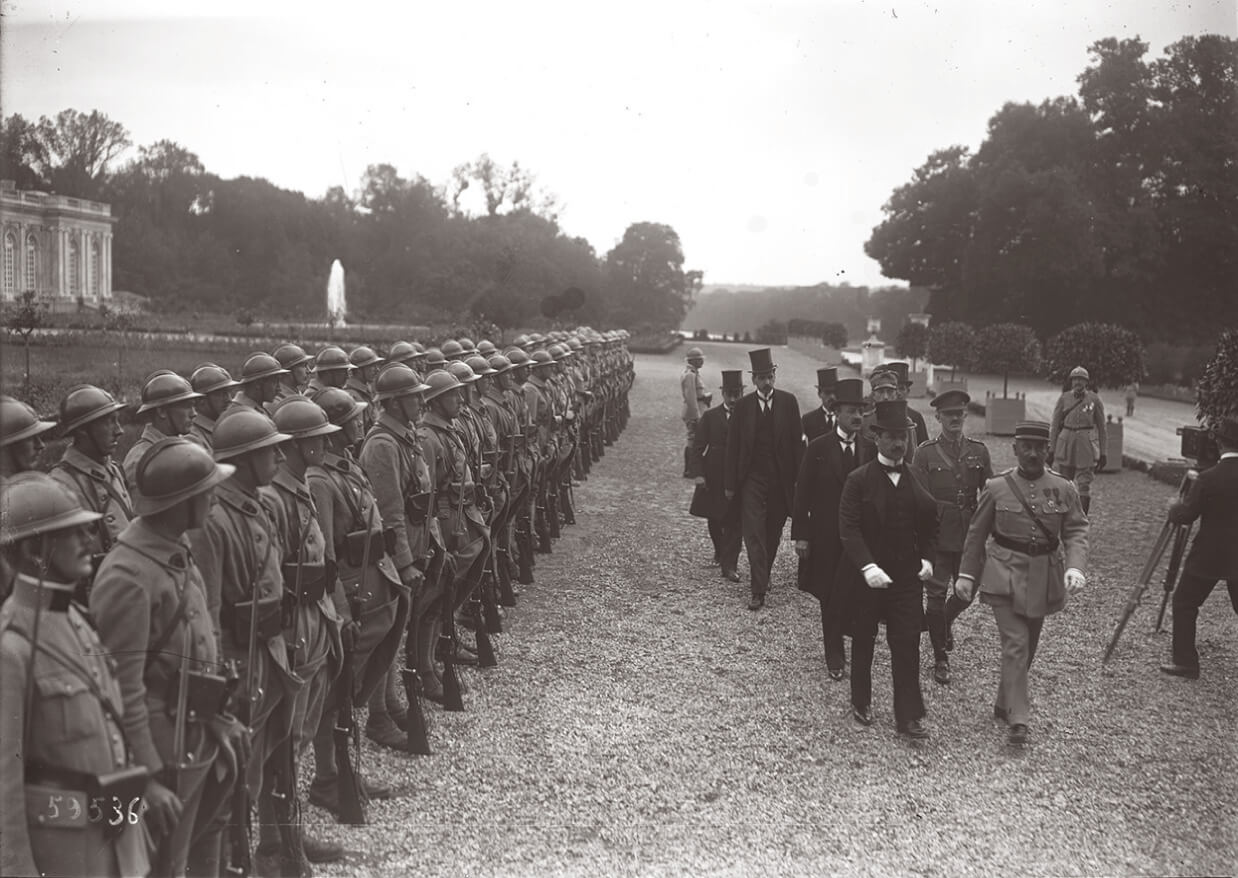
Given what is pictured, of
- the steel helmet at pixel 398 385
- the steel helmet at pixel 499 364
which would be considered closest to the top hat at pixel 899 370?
the steel helmet at pixel 499 364

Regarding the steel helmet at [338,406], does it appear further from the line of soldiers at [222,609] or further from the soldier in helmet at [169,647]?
the soldier in helmet at [169,647]

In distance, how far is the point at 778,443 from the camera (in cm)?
1076

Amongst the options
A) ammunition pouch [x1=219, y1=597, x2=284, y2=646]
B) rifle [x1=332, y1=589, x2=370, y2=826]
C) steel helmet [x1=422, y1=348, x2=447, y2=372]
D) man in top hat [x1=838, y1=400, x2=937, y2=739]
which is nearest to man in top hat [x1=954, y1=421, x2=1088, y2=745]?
man in top hat [x1=838, y1=400, x2=937, y2=739]

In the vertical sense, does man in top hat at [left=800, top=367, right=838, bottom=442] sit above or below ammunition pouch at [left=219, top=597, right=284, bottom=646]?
above

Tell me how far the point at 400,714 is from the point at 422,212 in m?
69.3

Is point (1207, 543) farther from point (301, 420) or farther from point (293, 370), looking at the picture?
point (293, 370)

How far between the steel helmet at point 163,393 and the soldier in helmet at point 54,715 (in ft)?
12.6

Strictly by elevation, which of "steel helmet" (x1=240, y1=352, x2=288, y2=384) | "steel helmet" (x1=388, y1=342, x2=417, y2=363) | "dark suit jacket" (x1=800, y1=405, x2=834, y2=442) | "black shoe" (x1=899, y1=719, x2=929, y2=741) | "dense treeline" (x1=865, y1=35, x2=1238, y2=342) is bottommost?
"black shoe" (x1=899, y1=719, x2=929, y2=741)

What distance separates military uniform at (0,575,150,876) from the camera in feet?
10.6

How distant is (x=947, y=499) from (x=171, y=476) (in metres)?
6.60

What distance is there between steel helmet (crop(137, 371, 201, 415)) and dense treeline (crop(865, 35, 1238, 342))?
27718 mm

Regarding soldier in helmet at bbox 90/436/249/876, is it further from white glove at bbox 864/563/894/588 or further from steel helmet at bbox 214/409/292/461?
white glove at bbox 864/563/894/588

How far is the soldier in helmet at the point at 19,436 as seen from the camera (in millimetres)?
4523

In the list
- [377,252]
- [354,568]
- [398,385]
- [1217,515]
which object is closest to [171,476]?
[354,568]
